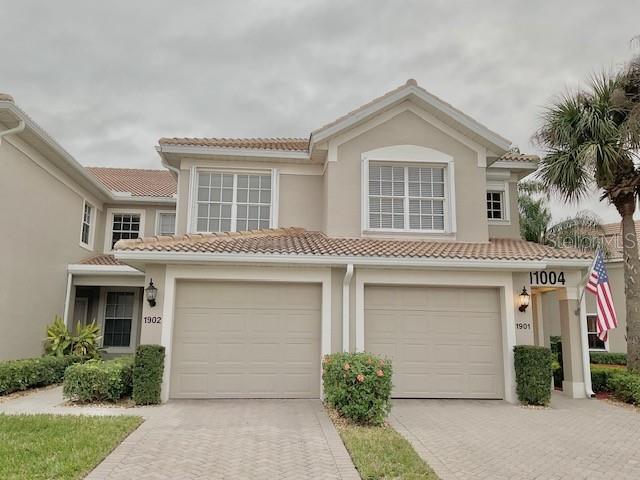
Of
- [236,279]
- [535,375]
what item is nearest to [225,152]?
[236,279]

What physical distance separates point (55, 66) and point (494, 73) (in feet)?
53.2

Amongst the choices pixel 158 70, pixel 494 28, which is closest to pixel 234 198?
pixel 158 70

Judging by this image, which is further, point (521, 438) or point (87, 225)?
point (87, 225)

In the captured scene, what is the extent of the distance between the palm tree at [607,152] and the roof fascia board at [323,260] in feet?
9.20

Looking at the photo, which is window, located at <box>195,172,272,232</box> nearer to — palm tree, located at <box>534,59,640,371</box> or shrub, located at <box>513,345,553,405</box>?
shrub, located at <box>513,345,553,405</box>

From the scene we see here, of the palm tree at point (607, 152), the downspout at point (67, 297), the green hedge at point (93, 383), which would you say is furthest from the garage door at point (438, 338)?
the downspout at point (67, 297)

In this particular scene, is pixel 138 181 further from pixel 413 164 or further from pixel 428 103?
pixel 428 103

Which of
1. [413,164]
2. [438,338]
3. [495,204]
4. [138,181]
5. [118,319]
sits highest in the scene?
[138,181]

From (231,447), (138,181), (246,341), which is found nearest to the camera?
(231,447)

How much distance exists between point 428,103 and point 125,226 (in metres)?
12.5

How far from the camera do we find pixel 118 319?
695 inches

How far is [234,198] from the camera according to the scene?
13.7 metres

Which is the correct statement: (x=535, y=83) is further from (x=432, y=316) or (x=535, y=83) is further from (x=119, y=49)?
(x=119, y=49)

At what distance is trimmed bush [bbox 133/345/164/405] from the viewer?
9547 mm
